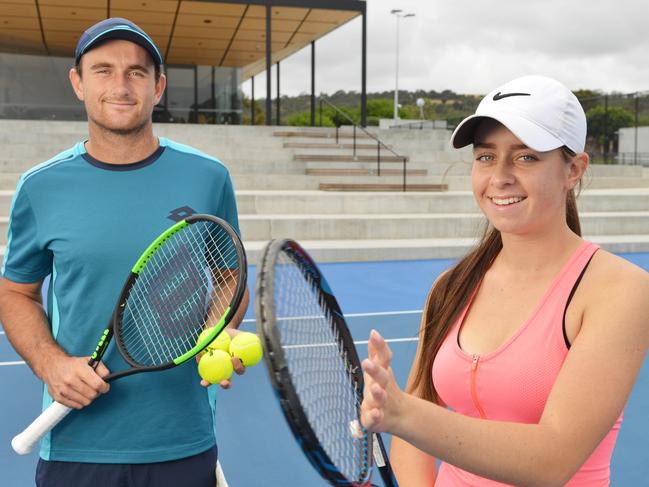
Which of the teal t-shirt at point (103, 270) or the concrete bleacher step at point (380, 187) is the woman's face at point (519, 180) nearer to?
the teal t-shirt at point (103, 270)

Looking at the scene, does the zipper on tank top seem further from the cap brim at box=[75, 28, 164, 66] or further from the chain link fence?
the chain link fence

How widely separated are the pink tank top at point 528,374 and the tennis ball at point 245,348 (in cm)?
83

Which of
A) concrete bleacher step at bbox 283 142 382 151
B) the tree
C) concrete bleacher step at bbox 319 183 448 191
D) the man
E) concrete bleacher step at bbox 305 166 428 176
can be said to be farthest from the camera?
the tree

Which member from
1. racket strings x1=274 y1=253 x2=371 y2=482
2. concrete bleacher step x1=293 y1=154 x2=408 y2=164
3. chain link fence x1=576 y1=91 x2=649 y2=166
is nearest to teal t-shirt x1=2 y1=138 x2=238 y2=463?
racket strings x1=274 y1=253 x2=371 y2=482

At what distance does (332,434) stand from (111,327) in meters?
0.94

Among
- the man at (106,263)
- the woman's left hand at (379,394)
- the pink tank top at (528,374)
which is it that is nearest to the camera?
the woman's left hand at (379,394)

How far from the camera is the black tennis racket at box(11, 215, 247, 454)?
214cm

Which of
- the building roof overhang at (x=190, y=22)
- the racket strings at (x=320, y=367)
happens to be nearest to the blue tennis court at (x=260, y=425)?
Answer: the racket strings at (x=320, y=367)

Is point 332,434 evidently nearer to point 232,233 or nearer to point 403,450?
point 403,450

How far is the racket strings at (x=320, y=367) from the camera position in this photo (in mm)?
1415

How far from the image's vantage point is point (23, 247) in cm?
230

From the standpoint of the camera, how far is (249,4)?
19.2m

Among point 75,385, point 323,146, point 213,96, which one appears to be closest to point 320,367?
point 75,385

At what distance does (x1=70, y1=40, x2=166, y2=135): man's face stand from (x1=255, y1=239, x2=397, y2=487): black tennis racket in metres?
0.97
